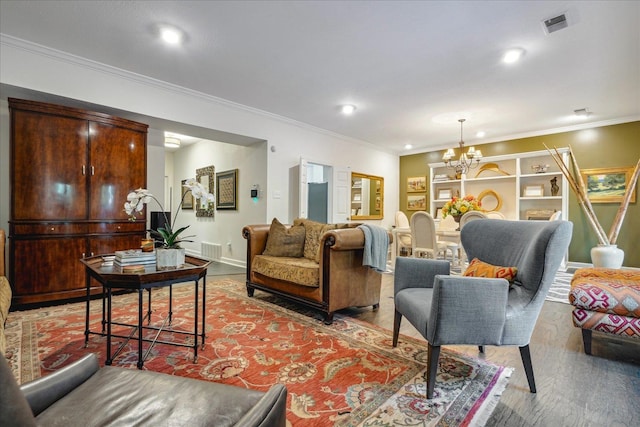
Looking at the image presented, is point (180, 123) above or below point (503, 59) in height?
below

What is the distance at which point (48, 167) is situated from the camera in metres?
2.97

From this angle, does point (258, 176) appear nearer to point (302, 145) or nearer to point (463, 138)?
point (302, 145)

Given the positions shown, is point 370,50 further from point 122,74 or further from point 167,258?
point 122,74

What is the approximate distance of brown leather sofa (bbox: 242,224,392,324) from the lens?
266cm

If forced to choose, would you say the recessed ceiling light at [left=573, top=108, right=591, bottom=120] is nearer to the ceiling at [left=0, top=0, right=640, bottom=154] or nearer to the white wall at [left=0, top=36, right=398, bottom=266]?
the ceiling at [left=0, top=0, right=640, bottom=154]

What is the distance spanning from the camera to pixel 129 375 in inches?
38.2

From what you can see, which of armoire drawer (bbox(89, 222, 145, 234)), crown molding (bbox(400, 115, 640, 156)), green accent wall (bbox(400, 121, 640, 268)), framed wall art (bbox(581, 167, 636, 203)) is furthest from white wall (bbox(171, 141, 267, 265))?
framed wall art (bbox(581, 167, 636, 203))

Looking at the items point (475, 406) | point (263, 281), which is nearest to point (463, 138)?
point (263, 281)

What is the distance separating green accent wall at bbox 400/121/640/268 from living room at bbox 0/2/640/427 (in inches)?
0.5

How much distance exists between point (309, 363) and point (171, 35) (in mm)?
2974

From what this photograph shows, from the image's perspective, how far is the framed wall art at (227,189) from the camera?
5.59 meters

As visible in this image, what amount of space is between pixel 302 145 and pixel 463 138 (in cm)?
346

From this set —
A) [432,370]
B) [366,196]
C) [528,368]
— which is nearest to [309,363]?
[432,370]

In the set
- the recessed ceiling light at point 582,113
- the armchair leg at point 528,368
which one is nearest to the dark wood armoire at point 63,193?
the armchair leg at point 528,368
